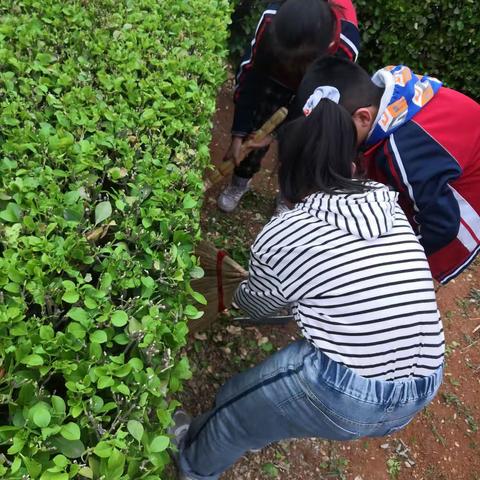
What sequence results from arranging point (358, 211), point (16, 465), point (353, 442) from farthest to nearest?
point (353, 442) → point (358, 211) → point (16, 465)

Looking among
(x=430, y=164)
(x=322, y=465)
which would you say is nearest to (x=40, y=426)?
(x=430, y=164)

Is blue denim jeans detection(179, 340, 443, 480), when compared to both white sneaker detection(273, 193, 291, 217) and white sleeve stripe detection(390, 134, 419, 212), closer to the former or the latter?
white sleeve stripe detection(390, 134, 419, 212)

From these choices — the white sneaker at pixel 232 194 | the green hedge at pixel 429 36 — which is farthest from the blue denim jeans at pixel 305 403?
the green hedge at pixel 429 36

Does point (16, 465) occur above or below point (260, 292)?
above

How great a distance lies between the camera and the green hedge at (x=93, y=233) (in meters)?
1.06

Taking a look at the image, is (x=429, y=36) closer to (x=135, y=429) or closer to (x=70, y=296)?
(x=70, y=296)

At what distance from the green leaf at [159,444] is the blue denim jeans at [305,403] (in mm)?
672

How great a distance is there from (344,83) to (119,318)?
129 cm

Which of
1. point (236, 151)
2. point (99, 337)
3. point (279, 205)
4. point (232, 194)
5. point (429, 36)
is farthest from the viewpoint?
point (429, 36)

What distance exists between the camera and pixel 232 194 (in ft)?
12.2

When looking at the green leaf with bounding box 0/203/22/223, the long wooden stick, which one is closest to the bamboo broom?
the long wooden stick

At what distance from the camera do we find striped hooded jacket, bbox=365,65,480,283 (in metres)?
1.98

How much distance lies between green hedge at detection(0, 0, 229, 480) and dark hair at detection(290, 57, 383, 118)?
1.42ft

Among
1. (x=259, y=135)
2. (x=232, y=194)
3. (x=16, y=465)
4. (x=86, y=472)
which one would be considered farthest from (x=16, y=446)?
(x=232, y=194)
